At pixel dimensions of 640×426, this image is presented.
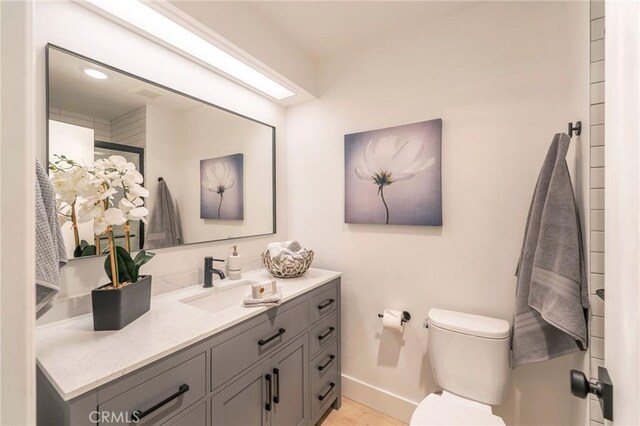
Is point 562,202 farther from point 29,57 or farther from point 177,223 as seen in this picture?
point 177,223

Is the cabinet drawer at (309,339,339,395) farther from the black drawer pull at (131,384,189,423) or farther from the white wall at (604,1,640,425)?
the white wall at (604,1,640,425)

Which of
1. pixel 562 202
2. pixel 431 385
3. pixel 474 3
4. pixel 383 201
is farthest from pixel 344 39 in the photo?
pixel 431 385

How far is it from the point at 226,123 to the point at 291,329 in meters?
1.37

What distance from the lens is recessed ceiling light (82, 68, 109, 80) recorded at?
1162 millimetres

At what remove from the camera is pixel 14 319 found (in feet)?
1.28

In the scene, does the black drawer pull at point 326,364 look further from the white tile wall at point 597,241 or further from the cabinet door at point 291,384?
the white tile wall at point 597,241

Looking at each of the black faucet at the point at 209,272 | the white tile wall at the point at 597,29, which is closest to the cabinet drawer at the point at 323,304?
the black faucet at the point at 209,272

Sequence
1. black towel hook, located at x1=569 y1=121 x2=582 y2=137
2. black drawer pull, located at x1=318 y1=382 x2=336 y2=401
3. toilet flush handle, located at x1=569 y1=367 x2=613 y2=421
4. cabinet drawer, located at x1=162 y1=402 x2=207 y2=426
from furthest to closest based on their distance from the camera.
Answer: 1. black drawer pull, located at x1=318 y1=382 x2=336 y2=401
2. black towel hook, located at x1=569 y1=121 x2=582 y2=137
3. cabinet drawer, located at x1=162 y1=402 x2=207 y2=426
4. toilet flush handle, located at x1=569 y1=367 x2=613 y2=421

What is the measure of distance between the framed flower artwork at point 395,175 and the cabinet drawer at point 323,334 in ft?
2.31

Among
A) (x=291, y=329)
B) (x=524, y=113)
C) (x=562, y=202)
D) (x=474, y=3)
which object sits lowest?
(x=291, y=329)

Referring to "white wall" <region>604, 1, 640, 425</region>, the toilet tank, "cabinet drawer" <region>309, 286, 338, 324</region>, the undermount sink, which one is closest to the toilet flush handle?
"white wall" <region>604, 1, 640, 425</region>

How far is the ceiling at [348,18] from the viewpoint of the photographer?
1.54 m

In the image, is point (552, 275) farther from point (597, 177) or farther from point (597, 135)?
point (597, 135)

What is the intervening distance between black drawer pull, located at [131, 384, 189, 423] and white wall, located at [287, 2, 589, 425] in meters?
1.26
